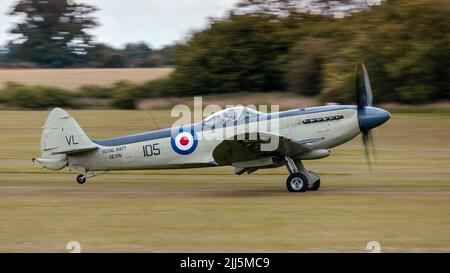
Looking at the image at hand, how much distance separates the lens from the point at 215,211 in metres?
13.3

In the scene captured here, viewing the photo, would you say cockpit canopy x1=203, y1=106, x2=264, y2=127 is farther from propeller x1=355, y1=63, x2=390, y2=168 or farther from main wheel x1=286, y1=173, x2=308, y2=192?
propeller x1=355, y1=63, x2=390, y2=168

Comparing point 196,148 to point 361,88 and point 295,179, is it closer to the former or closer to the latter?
point 295,179

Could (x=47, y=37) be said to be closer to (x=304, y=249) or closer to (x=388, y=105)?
(x=388, y=105)

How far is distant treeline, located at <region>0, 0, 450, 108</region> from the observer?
38469mm

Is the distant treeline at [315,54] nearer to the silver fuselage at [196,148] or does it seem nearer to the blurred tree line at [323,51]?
the blurred tree line at [323,51]

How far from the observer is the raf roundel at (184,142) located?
15758 millimetres

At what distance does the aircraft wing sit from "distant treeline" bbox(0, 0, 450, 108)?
2408 cm

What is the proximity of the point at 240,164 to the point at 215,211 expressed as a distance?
8.05 ft

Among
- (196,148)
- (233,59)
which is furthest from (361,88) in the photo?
(233,59)

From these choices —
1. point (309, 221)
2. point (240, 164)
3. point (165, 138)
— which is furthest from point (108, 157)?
point (309, 221)

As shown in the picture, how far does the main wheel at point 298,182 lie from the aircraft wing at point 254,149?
40cm

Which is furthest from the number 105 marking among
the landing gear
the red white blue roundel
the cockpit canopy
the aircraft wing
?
the landing gear

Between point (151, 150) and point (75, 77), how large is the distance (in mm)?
47729

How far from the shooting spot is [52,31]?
79875 millimetres
